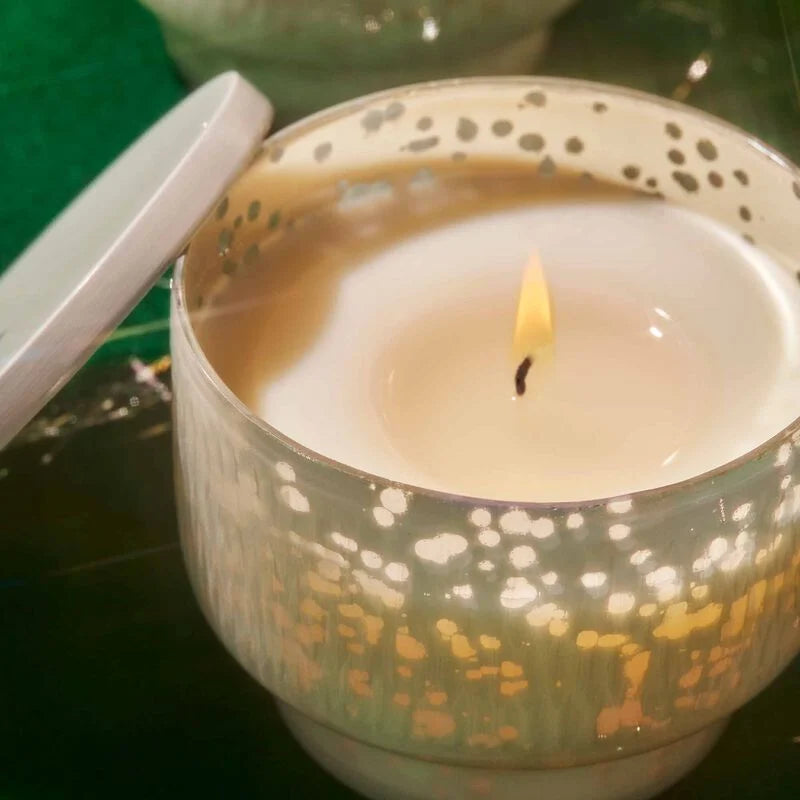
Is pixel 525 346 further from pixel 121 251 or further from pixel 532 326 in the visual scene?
pixel 121 251

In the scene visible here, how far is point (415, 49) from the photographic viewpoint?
0.43 meters

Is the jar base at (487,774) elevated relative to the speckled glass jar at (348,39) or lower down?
lower down

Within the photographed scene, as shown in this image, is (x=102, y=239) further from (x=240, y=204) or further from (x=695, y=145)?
(x=695, y=145)

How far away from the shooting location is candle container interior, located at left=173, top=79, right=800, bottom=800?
8.5 inches

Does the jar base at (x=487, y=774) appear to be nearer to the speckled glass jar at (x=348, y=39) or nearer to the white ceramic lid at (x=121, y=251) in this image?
the white ceramic lid at (x=121, y=251)

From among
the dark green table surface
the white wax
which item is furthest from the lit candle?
the dark green table surface

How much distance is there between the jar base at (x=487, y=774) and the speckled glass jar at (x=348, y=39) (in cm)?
25

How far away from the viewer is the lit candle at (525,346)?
0.28 meters

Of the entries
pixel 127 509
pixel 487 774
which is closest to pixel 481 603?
pixel 487 774

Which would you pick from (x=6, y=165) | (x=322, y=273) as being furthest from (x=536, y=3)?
(x=6, y=165)

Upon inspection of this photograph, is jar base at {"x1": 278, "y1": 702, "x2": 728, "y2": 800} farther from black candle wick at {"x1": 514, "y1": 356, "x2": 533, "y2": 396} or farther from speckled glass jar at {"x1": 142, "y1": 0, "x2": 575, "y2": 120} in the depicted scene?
speckled glass jar at {"x1": 142, "y1": 0, "x2": 575, "y2": 120}

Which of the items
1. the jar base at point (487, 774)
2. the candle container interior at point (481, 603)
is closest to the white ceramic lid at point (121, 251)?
the candle container interior at point (481, 603)

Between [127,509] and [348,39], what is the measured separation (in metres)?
0.20

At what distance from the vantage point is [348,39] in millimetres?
415
